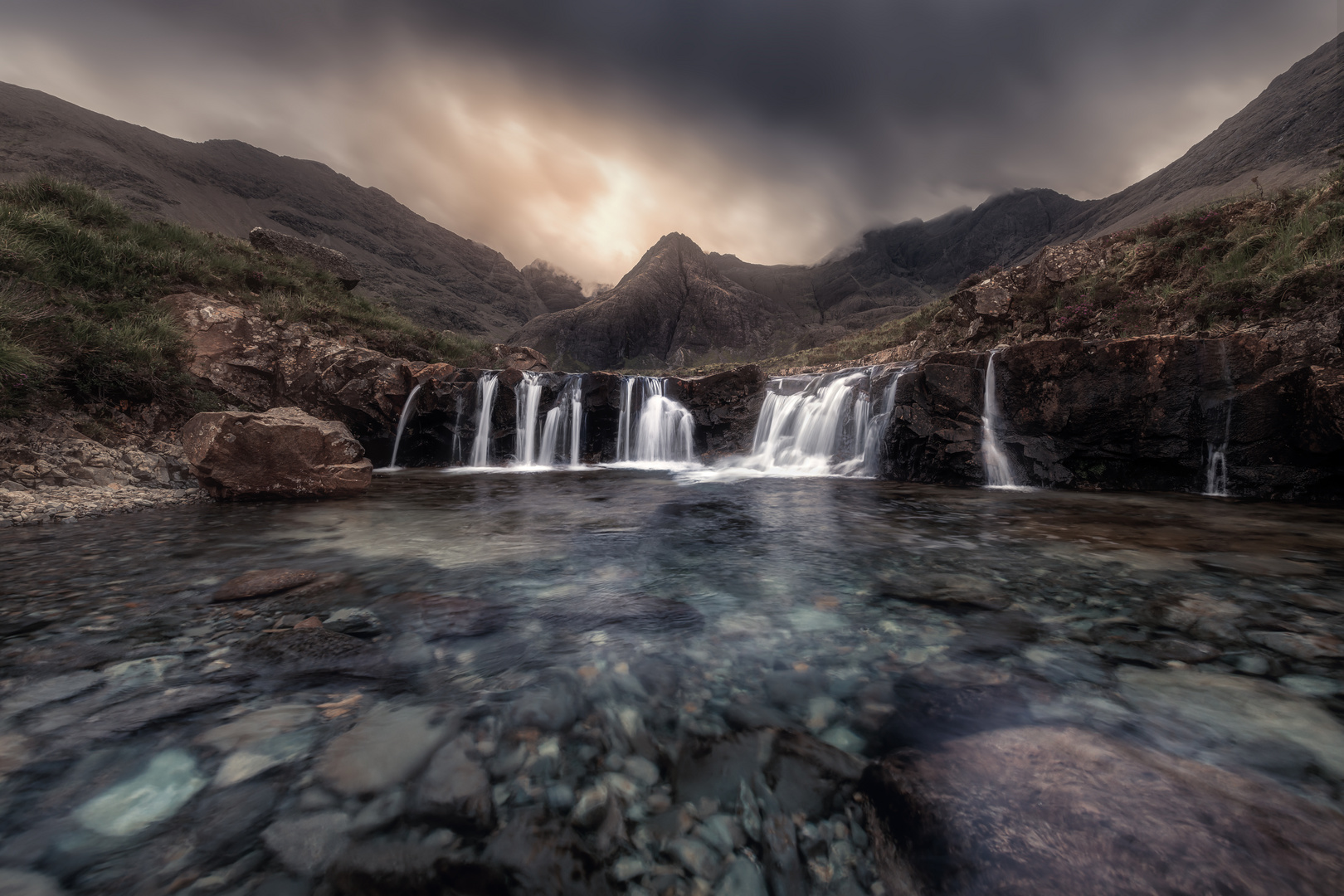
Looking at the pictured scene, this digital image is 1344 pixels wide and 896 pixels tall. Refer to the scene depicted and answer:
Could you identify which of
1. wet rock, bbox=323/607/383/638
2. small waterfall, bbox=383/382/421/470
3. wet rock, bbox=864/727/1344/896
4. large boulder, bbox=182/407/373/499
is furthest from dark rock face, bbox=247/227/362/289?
wet rock, bbox=864/727/1344/896

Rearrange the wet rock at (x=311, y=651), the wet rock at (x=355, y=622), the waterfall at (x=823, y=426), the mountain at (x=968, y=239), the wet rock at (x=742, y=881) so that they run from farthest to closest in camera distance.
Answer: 1. the mountain at (x=968, y=239)
2. the waterfall at (x=823, y=426)
3. the wet rock at (x=355, y=622)
4. the wet rock at (x=311, y=651)
5. the wet rock at (x=742, y=881)

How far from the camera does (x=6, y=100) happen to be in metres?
66.8

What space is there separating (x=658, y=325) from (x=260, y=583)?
220 ft

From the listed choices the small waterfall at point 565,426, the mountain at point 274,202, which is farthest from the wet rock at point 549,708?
the mountain at point 274,202

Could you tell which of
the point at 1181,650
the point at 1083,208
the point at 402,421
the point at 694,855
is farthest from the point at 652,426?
the point at 1083,208

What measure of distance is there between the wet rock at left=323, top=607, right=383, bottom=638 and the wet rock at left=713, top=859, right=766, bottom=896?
7.25ft

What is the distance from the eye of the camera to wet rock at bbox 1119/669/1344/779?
1.67 metres

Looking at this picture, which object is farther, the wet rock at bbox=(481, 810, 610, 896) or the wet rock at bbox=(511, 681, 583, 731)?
the wet rock at bbox=(511, 681, 583, 731)

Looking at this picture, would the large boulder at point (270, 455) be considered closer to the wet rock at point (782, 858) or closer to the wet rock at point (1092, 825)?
the wet rock at point (782, 858)

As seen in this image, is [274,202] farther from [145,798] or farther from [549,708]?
[549,708]

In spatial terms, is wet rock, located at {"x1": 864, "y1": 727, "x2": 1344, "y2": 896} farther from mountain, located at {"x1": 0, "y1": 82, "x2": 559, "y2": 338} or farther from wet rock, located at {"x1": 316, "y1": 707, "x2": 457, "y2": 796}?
mountain, located at {"x1": 0, "y1": 82, "x2": 559, "y2": 338}

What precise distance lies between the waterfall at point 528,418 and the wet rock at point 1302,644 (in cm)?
1422

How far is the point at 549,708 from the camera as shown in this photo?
6.06 feet

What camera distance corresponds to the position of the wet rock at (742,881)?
120 centimetres
